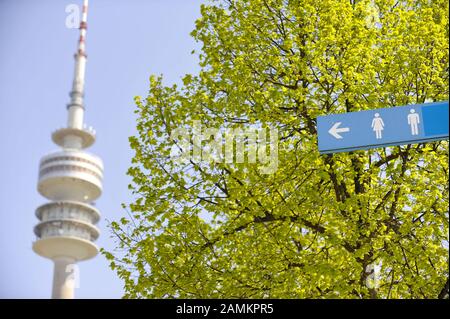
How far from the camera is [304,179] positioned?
14.2 m

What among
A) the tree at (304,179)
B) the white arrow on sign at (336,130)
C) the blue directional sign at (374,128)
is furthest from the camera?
the tree at (304,179)

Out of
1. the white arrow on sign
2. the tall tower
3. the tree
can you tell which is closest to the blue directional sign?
the white arrow on sign

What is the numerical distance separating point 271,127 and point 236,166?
1230 mm

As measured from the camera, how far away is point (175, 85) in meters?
16.0

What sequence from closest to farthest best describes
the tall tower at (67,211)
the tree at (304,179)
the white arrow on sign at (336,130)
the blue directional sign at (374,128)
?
the blue directional sign at (374,128) < the white arrow on sign at (336,130) < the tree at (304,179) < the tall tower at (67,211)
